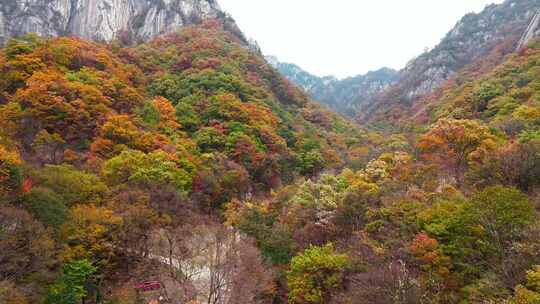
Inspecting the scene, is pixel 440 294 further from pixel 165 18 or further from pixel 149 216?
pixel 165 18

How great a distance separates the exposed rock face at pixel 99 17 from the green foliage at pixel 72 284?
64.3 metres

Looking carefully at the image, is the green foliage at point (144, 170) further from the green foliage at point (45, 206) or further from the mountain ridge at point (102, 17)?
the mountain ridge at point (102, 17)

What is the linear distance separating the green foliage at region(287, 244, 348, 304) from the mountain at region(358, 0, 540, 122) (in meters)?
84.6

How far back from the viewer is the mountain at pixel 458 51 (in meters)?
105

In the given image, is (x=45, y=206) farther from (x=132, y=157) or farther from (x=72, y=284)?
(x=132, y=157)

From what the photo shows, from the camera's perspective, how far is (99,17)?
74000 millimetres

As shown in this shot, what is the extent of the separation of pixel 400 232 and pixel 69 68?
118 feet

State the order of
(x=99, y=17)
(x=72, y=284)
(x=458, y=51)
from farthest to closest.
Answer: (x=458, y=51) < (x=99, y=17) < (x=72, y=284)

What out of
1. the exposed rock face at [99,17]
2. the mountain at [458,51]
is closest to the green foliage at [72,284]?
the exposed rock face at [99,17]

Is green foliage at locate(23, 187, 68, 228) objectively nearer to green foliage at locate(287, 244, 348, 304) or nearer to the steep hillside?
the steep hillside

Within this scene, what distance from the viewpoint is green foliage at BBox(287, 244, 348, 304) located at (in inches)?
723

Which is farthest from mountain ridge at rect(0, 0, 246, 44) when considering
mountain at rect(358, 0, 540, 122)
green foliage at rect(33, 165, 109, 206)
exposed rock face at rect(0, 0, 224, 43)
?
green foliage at rect(33, 165, 109, 206)

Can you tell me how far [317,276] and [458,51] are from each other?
11702 cm

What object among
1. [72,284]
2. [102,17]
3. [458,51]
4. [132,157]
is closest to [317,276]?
[72,284]
